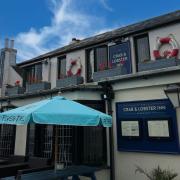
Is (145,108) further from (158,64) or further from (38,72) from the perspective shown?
(38,72)

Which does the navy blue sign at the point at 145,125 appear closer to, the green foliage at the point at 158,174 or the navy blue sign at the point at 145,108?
the navy blue sign at the point at 145,108

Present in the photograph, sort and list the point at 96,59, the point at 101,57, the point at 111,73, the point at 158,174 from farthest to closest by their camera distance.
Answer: the point at 96,59, the point at 101,57, the point at 111,73, the point at 158,174

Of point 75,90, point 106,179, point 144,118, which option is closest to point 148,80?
point 144,118

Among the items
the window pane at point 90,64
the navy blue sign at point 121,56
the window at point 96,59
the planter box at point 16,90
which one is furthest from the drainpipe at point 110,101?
the planter box at point 16,90

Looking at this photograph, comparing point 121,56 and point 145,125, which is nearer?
point 145,125

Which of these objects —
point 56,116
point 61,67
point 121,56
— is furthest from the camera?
point 61,67

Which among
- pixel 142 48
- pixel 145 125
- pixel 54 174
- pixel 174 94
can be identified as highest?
pixel 142 48

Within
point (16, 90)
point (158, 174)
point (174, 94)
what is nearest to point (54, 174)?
point (158, 174)

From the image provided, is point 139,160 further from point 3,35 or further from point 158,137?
point 3,35

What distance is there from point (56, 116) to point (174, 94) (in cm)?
403

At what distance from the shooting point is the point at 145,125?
8602 mm

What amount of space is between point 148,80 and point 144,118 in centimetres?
137

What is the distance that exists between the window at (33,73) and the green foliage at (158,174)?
8.80m

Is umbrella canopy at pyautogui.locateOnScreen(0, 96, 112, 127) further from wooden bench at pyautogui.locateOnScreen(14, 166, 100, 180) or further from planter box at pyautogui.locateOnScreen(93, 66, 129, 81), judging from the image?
planter box at pyautogui.locateOnScreen(93, 66, 129, 81)
